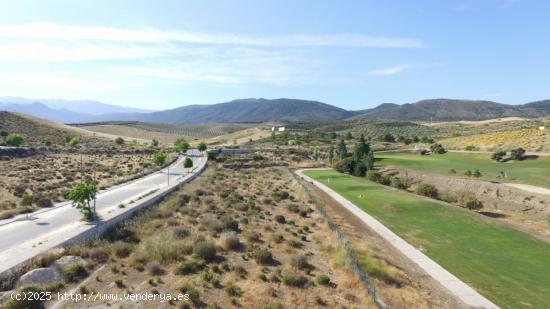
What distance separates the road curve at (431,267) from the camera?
18.0 m

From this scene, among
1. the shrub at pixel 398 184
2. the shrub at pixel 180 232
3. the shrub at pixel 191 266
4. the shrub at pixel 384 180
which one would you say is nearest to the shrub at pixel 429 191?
the shrub at pixel 398 184

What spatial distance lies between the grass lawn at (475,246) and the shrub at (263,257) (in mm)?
10034

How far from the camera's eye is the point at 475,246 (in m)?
26.4

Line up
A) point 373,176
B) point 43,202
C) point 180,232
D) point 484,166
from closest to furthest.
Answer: point 180,232 → point 43,202 → point 373,176 → point 484,166

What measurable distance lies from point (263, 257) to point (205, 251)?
3126 millimetres

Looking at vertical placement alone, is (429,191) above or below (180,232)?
below

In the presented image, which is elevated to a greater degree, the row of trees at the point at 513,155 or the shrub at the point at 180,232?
the row of trees at the point at 513,155

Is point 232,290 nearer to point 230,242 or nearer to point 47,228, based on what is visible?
point 230,242

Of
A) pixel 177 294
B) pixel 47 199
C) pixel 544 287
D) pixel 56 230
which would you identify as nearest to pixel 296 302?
pixel 177 294

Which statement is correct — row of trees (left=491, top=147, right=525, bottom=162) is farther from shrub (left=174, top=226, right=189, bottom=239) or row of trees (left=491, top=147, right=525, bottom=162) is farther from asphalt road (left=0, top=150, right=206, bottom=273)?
shrub (left=174, top=226, right=189, bottom=239)

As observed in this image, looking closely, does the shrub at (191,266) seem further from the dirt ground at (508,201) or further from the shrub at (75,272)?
the dirt ground at (508,201)

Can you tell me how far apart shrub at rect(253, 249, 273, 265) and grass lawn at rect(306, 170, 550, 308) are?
1003 cm

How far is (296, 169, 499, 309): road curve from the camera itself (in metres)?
18.0

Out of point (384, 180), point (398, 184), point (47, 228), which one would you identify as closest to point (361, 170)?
point (384, 180)
